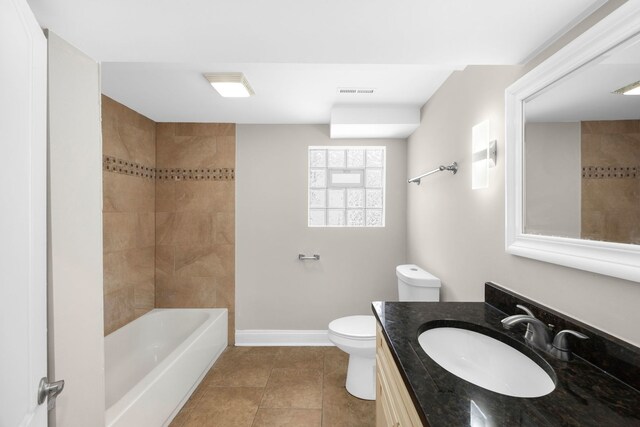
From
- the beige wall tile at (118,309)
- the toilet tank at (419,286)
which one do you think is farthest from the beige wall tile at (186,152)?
the toilet tank at (419,286)

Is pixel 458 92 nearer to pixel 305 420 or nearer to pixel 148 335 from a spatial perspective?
pixel 305 420

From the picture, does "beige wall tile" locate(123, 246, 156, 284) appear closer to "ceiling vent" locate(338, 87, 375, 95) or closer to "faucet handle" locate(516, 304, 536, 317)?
"ceiling vent" locate(338, 87, 375, 95)

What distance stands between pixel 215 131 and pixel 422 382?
2980 millimetres

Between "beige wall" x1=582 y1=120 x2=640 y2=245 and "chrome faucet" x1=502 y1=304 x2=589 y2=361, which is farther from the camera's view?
"chrome faucet" x1=502 y1=304 x2=589 y2=361

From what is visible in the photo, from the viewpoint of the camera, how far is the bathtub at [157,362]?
1.68 meters

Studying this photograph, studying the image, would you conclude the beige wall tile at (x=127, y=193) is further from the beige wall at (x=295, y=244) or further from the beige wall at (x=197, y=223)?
the beige wall at (x=295, y=244)

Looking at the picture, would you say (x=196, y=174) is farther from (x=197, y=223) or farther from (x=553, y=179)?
(x=553, y=179)

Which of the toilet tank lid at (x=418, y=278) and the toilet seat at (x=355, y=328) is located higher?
the toilet tank lid at (x=418, y=278)

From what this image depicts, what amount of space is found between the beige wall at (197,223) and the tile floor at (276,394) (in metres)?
0.57

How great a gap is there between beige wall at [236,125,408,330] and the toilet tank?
807 mm

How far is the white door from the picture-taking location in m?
0.65

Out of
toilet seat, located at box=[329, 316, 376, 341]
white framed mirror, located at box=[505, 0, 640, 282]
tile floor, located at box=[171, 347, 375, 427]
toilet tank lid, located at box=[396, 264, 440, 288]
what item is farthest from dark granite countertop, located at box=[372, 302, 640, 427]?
tile floor, located at box=[171, 347, 375, 427]

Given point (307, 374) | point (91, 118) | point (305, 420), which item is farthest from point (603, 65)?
point (307, 374)

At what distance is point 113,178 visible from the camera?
244cm
